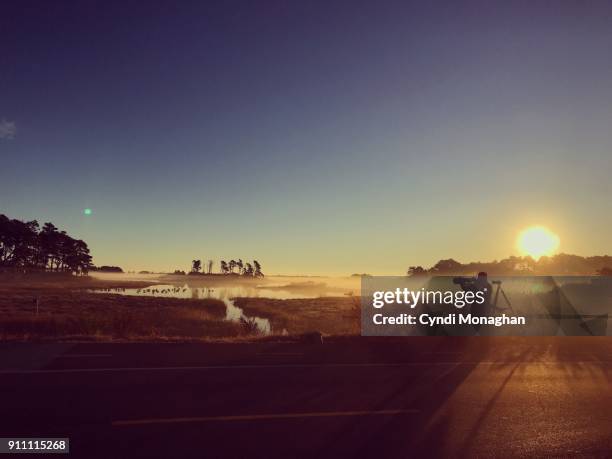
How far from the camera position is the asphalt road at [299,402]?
5676 millimetres

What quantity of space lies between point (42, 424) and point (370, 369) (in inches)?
273

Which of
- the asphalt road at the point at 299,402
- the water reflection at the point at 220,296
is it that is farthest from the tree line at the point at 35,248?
the asphalt road at the point at 299,402

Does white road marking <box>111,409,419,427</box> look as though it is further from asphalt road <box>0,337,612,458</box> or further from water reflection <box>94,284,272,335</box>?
water reflection <box>94,284,272,335</box>

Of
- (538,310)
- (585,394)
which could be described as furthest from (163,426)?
(538,310)

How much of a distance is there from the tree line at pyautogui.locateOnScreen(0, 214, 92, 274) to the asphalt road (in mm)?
113288

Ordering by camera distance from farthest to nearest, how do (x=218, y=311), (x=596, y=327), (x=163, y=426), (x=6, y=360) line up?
1. (x=218, y=311)
2. (x=596, y=327)
3. (x=6, y=360)
4. (x=163, y=426)

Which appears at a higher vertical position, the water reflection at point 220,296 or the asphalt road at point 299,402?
the asphalt road at point 299,402

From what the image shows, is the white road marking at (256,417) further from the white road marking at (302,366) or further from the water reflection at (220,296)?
the water reflection at (220,296)

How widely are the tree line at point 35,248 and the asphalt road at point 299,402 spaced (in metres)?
113

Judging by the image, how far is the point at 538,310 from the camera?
76.4 ft

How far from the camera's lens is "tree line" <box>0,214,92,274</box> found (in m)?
105

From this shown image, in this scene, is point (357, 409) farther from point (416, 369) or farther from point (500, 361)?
point (500, 361)

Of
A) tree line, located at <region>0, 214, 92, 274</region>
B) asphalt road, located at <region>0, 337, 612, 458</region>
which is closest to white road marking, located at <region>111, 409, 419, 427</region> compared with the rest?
asphalt road, located at <region>0, 337, 612, 458</region>

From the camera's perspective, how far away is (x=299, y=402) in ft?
24.3
